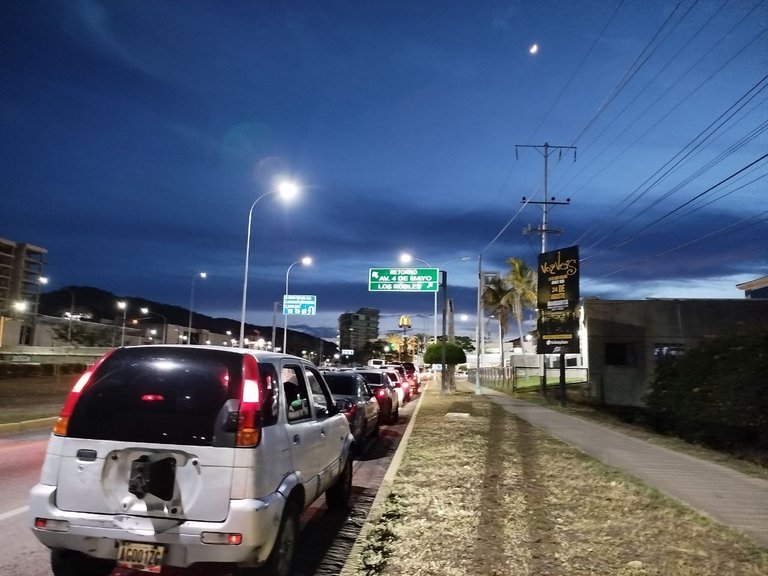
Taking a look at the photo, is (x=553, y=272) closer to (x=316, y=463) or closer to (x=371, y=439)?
(x=371, y=439)

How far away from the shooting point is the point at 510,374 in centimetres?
3966

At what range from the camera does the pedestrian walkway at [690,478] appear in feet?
22.6

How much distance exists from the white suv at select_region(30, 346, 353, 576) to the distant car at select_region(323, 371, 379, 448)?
664 cm

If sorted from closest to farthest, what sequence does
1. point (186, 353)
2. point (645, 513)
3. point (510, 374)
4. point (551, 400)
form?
point (186, 353) < point (645, 513) < point (551, 400) < point (510, 374)

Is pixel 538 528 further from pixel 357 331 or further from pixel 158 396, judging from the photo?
pixel 357 331

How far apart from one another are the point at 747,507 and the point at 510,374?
32.7m

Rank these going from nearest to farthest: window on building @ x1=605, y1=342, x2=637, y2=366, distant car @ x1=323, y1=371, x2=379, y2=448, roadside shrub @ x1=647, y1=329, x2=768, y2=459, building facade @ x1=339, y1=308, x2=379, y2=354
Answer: distant car @ x1=323, y1=371, x2=379, y2=448 → roadside shrub @ x1=647, y1=329, x2=768, y2=459 → window on building @ x1=605, y1=342, x2=637, y2=366 → building facade @ x1=339, y1=308, x2=379, y2=354

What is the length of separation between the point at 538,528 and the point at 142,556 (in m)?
3.94

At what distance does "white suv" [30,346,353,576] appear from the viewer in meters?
4.07

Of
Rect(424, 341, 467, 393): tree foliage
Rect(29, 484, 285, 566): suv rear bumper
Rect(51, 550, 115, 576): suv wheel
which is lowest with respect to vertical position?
Rect(51, 550, 115, 576): suv wheel

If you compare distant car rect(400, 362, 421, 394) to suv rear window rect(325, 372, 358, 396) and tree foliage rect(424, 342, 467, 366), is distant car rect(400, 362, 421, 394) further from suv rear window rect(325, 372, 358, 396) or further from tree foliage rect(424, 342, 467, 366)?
suv rear window rect(325, 372, 358, 396)

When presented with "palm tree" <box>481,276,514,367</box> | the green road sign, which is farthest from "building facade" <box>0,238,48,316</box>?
the green road sign

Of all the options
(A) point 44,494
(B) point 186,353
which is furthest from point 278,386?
(A) point 44,494

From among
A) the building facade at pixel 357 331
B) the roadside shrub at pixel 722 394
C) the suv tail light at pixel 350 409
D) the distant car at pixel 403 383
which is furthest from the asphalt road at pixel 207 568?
the building facade at pixel 357 331
